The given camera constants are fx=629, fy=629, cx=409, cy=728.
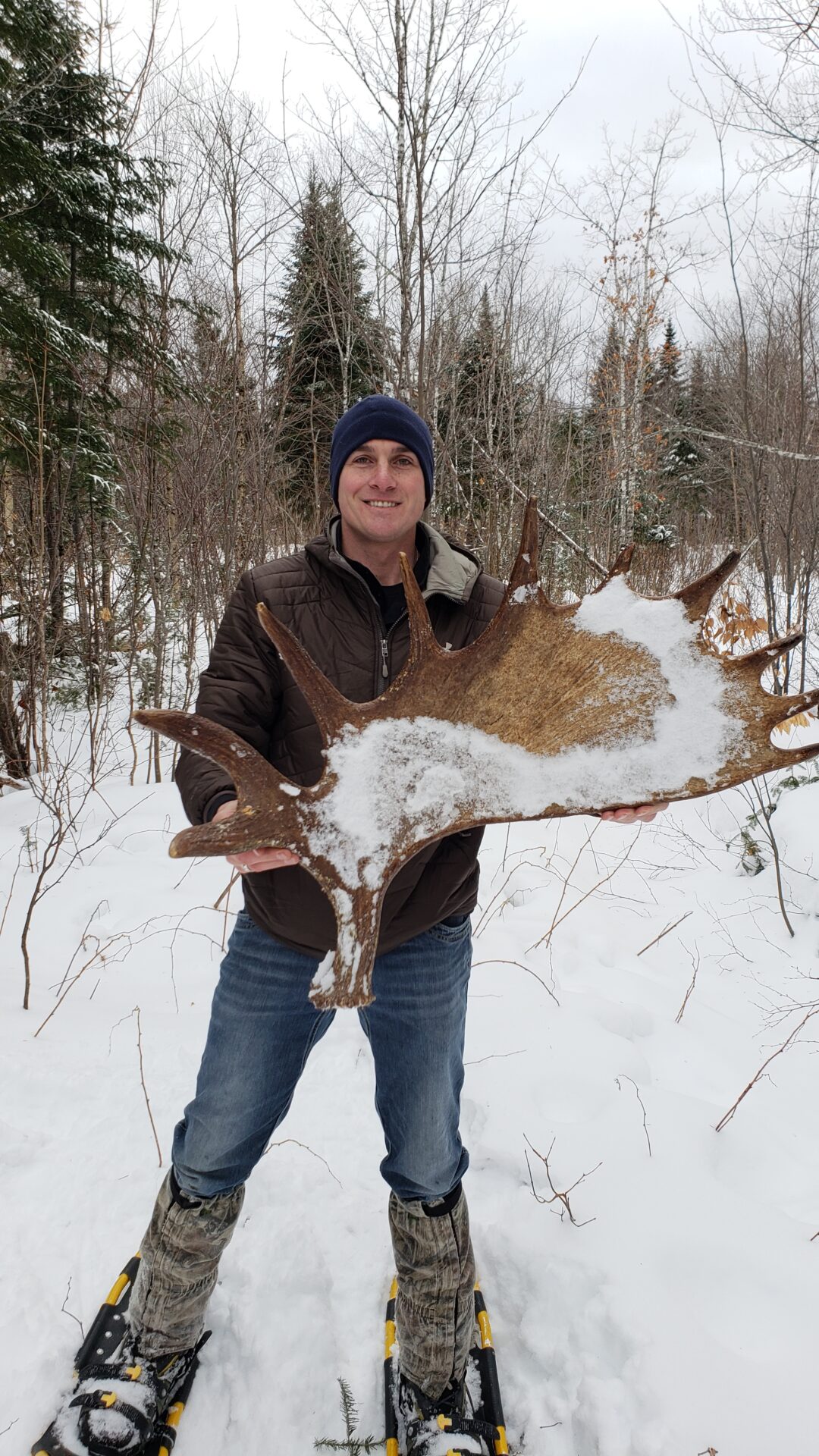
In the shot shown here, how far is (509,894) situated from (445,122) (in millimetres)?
4789

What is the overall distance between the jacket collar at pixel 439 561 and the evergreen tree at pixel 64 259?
143 inches

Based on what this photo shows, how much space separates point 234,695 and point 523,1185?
67.3 inches

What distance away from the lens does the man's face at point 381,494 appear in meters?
1.36

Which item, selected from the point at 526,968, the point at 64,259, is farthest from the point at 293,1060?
the point at 64,259

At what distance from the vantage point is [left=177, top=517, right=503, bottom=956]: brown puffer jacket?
1279 millimetres

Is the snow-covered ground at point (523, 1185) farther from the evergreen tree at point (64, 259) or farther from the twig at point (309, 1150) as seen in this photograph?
the evergreen tree at point (64, 259)

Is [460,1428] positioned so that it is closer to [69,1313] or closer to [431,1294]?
[431,1294]

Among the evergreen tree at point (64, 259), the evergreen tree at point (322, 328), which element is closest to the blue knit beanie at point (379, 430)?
the evergreen tree at point (322, 328)

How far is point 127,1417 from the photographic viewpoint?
128cm

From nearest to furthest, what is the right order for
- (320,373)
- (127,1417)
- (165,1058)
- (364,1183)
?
(127,1417) < (364,1183) < (165,1058) < (320,373)

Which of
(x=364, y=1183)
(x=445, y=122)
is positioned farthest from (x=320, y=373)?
(x=364, y=1183)

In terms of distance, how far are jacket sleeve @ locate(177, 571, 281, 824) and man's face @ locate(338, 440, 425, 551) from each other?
0.28 m

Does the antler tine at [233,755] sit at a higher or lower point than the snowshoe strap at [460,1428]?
higher

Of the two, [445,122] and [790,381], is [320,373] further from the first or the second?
[790,381]
